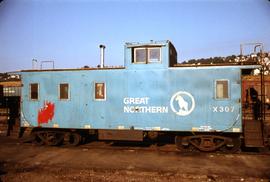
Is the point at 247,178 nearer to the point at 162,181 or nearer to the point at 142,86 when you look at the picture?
the point at 162,181

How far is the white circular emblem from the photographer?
1116 cm

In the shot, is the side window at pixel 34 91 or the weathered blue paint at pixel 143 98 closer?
the weathered blue paint at pixel 143 98

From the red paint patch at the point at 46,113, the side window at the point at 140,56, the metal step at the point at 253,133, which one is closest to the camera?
the metal step at the point at 253,133

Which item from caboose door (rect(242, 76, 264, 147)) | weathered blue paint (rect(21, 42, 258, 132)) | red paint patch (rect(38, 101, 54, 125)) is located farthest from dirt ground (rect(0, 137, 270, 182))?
red paint patch (rect(38, 101, 54, 125))

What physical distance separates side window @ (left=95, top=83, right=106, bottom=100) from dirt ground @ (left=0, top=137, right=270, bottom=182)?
252 cm

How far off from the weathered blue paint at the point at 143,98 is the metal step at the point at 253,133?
423mm

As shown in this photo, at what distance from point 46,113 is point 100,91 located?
3.06 m

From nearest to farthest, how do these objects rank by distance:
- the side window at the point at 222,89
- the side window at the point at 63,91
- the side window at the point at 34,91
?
the side window at the point at 222,89
the side window at the point at 63,91
the side window at the point at 34,91

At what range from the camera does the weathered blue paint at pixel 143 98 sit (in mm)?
10891

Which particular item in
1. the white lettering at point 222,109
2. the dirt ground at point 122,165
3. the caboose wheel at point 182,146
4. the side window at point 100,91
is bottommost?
the dirt ground at point 122,165

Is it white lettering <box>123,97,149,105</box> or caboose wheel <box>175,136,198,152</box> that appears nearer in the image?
white lettering <box>123,97,149,105</box>

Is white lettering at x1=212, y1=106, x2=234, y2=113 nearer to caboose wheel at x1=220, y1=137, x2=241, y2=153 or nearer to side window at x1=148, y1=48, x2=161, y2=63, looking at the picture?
caboose wheel at x1=220, y1=137, x2=241, y2=153

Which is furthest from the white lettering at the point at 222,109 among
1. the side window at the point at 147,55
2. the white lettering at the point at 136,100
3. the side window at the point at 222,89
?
the side window at the point at 147,55

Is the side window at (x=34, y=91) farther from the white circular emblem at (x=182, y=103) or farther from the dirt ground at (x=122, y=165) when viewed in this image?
the white circular emblem at (x=182, y=103)
